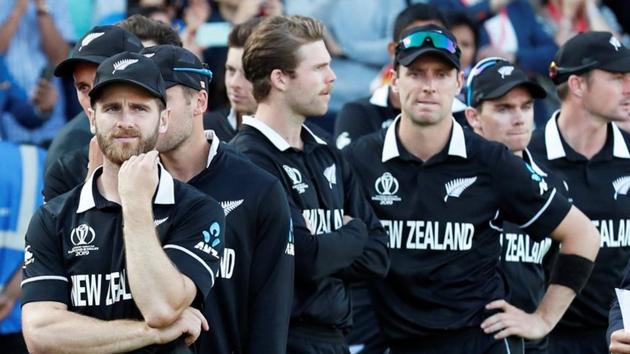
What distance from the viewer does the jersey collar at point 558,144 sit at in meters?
8.64

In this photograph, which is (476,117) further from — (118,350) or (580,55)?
(118,350)

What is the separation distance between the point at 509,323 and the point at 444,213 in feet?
2.09

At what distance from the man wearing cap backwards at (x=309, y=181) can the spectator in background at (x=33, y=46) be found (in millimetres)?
4241

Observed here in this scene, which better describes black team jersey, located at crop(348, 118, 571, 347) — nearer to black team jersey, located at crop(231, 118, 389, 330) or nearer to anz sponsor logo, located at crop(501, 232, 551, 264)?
black team jersey, located at crop(231, 118, 389, 330)

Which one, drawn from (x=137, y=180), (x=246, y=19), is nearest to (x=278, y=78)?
(x=137, y=180)

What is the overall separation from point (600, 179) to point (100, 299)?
3.81 meters

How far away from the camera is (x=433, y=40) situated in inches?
297

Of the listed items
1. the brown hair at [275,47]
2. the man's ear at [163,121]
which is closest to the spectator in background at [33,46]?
the brown hair at [275,47]

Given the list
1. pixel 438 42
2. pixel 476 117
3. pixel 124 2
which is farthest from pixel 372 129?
pixel 124 2

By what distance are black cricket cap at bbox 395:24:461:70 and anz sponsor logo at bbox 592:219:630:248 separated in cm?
147

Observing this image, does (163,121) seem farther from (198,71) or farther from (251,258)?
(251,258)

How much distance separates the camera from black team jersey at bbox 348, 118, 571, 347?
7500 millimetres

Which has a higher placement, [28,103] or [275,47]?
[275,47]

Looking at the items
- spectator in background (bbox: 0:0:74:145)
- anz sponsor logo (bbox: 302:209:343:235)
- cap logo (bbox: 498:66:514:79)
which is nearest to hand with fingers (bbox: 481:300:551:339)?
anz sponsor logo (bbox: 302:209:343:235)
